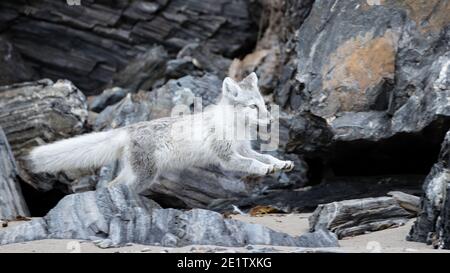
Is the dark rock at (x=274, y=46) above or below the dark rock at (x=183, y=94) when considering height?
above

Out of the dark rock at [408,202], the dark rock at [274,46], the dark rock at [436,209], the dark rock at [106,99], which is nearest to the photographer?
the dark rock at [436,209]

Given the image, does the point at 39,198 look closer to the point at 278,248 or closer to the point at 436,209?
the point at 278,248

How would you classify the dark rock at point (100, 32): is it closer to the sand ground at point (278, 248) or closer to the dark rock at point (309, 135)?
the dark rock at point (309, 135)

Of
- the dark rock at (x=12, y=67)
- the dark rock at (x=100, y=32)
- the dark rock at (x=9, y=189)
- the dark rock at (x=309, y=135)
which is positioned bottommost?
the dark rock at (x=9, y=189)

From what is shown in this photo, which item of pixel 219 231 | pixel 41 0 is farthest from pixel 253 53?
pixel 219 231

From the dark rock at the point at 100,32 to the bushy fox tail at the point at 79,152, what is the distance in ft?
18.4

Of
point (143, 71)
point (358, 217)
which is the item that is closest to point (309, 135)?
point (358, 217)

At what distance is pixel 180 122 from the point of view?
9930 mm

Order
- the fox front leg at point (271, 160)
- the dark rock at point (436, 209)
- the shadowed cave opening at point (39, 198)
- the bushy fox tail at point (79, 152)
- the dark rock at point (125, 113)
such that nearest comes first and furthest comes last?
the dark rock at point (436, 209), the fox front leg at point (271, 160), the bushy fox tail at point (79, 152), the shadowed cave opening at point (39, 198), the dark rock at point (125, 113)

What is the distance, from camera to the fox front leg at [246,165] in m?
9.35

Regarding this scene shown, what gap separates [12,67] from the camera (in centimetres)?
1481

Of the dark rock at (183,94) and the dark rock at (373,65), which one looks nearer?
the dark rock at (373,65)

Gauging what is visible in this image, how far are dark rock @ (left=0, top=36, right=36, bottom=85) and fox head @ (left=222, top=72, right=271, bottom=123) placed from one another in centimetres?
586

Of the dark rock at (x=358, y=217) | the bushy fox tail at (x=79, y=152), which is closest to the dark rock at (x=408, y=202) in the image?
the dark rock at (x=358, y=217)
